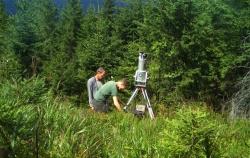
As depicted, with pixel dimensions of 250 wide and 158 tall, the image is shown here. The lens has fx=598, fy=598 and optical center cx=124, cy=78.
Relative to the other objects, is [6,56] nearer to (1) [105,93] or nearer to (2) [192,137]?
(1) [105,93]

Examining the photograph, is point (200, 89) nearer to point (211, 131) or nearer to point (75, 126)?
point (75, 126)

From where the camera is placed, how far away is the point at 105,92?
12445 millimetres

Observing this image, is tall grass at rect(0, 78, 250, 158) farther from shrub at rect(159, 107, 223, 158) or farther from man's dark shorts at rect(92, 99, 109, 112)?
man's dark shorts at rect(92, 99, 109, 112)

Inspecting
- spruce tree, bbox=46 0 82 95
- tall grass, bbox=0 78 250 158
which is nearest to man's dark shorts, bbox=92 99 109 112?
tall grass, bbox=0 78 250 158

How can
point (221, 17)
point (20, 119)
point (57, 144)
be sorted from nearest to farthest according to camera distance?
point (20, 119), point (57, 144), point (221, 17)

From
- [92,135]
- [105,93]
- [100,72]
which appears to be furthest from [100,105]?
[92,135]

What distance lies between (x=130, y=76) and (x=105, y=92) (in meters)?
11.3

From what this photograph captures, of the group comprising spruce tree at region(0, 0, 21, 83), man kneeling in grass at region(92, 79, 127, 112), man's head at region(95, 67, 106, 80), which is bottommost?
man kneeling in grass at region(92, 79, 127, 112)

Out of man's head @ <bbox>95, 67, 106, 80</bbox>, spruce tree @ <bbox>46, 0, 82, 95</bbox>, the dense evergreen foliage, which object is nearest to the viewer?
the dense evergreen foliage

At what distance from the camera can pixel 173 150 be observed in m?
5.32

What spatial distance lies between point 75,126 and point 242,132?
2859 millimetres

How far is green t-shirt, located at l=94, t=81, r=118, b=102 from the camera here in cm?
1236

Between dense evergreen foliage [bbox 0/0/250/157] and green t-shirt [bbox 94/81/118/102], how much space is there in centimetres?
93

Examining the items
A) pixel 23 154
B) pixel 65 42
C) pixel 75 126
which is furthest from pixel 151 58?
pixel 23 154
